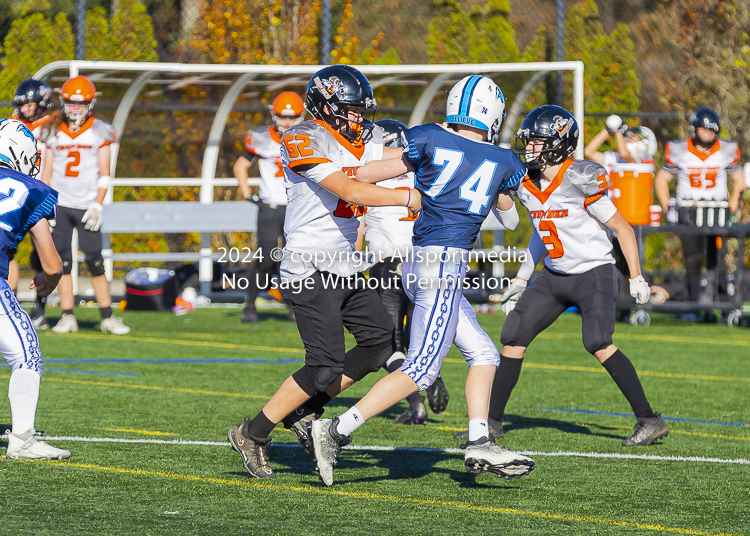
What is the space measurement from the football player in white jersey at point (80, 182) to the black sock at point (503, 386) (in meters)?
5.09

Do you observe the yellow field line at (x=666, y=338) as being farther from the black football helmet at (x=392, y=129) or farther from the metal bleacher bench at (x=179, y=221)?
the black football helmet at (x=392, y=129)

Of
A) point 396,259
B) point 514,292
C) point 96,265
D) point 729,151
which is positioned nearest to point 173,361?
point 96,265

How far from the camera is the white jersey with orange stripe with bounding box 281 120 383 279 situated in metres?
4.91

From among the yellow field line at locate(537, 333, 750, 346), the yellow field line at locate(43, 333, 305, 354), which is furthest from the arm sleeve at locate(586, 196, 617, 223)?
the yellow field line at locate(537, 333, 750, 346)

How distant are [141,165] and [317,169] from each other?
1051cm

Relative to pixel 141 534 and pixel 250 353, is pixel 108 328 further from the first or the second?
pixel 141 534

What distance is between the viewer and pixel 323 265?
4.95 meters

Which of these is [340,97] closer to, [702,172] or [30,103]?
[30,103]

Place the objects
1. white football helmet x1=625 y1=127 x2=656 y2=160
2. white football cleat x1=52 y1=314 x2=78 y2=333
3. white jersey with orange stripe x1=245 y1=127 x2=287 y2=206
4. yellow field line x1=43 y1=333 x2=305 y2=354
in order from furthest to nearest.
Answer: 1. white football helmet x1=625 y1=127 x2=656 y2=160
2. white jersey with orange stripe x1=245 y1=127 x2=287 y2=206
3. white football cleat x1=52 y1=314 x2=78 y2=333
4. yellow field line x1=43 y1=333 x2=305 y2=354

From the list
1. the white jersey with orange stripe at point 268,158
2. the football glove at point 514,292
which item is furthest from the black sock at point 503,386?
the white jersey with orange stripe at point 268,158

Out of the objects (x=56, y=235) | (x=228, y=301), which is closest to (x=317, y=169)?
(x=56, y=235)

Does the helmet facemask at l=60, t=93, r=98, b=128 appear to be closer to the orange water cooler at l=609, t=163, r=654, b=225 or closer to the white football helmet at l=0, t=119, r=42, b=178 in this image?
the white football helmet at l=0, t=119, r=42, b=178

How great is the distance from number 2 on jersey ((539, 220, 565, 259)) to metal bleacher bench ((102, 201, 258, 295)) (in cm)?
793

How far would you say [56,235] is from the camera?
10.1 metres
